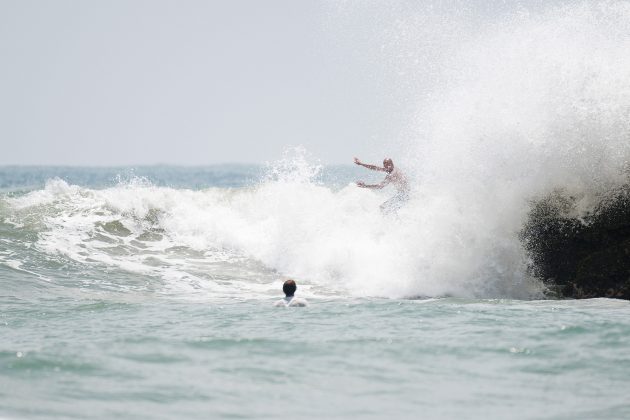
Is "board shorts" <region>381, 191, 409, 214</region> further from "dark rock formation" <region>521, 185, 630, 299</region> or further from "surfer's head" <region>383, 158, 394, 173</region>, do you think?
"dark rock formation" <region>521, 185, 630, 299</region>

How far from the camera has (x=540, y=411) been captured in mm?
6605

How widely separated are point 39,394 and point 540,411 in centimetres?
412

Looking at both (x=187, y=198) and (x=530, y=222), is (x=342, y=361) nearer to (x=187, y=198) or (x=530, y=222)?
(x=530, y=222)

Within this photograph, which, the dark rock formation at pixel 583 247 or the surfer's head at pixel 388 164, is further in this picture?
the surfer's head at pixel 388 164

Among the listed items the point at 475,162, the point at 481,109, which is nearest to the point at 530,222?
the point at 475,162

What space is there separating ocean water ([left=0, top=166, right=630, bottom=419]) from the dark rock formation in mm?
396

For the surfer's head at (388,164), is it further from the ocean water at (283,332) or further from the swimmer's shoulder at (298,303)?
the swimmer's shoulder at (298,303)

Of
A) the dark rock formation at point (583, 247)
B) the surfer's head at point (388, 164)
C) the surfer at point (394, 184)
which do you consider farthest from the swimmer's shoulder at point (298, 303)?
the surfer's head at point (388, 164)

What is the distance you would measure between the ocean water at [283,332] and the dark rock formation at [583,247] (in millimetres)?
396

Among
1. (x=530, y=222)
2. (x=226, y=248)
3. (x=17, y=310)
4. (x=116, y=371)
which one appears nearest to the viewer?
(x=116, y=371)

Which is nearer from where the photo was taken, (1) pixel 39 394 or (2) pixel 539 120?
(1) pixel 39 394

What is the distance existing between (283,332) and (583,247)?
200 inches

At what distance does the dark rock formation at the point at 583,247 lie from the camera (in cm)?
1151

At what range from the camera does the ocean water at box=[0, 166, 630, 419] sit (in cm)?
689
